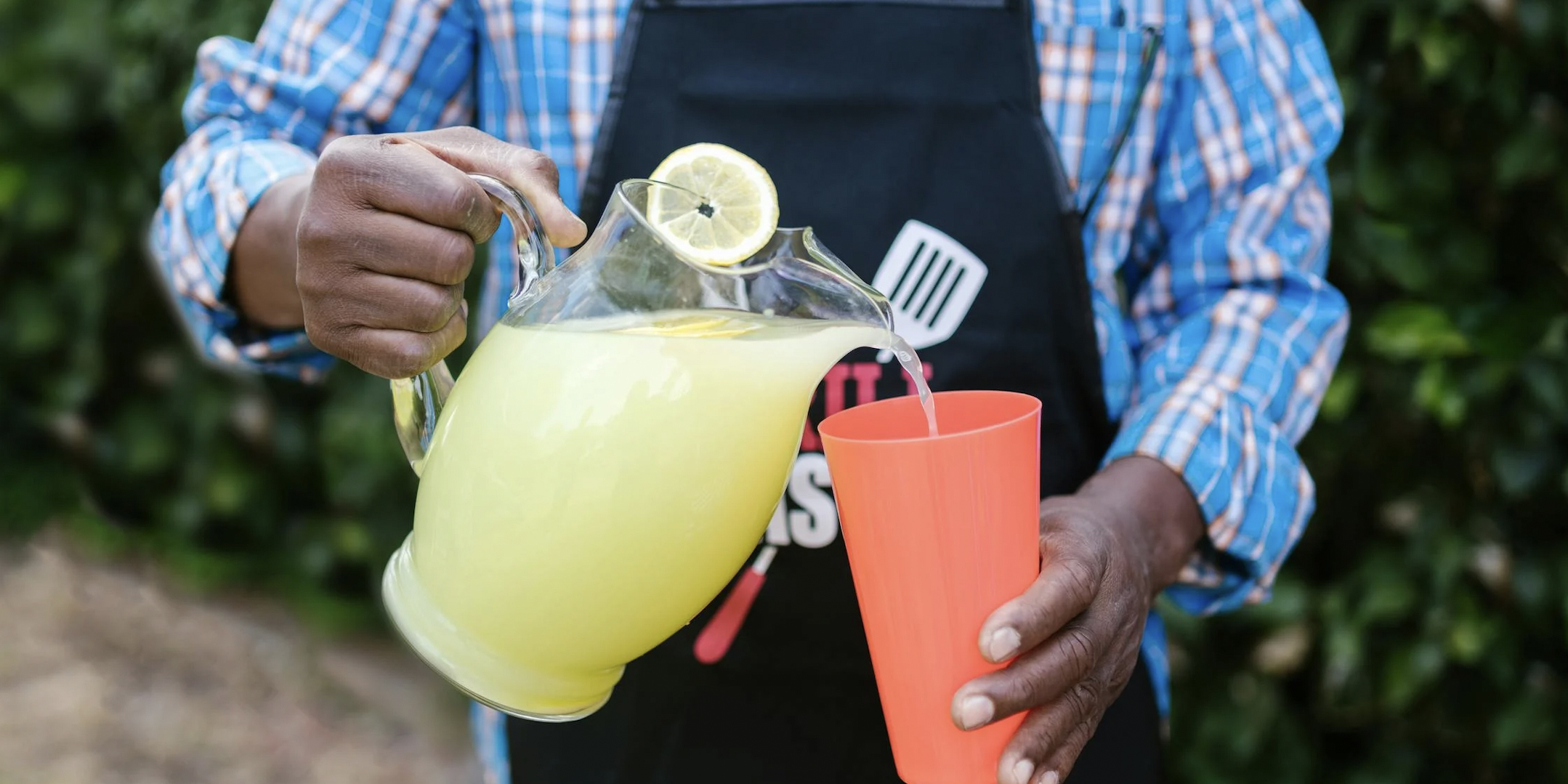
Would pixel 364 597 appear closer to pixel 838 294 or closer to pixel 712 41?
pixel 712 41

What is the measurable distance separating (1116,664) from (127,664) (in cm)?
298

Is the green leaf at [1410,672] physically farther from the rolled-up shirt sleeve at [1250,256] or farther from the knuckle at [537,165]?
the knuckle at [537,165]

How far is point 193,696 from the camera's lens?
10.00 ft

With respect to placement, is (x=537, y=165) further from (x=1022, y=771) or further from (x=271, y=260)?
(x=1022, y=771)

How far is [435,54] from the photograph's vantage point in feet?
3.67

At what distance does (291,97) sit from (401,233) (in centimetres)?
41

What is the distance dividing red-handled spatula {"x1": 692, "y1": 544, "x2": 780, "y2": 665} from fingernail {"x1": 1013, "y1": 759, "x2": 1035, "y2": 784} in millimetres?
364

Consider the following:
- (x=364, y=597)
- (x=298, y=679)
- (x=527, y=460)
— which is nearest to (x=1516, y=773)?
(x=527, y=460)

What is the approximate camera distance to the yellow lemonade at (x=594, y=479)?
0.77m

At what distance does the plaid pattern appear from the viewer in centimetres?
108

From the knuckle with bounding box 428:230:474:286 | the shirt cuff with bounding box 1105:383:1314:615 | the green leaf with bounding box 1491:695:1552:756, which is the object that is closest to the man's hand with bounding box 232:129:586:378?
the knuckle with bounding box 428:230:474:286

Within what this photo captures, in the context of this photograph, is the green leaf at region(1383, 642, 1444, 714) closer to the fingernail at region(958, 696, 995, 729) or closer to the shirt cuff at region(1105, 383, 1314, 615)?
the shirt cuff at region(1105, 383, 1314, 615)

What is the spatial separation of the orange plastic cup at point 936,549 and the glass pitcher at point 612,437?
65 mm

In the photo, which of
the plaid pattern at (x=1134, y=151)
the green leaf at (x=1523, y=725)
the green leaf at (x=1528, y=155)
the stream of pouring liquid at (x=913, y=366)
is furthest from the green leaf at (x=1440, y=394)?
the stream of pouring liquid at (x=913, y=366)
